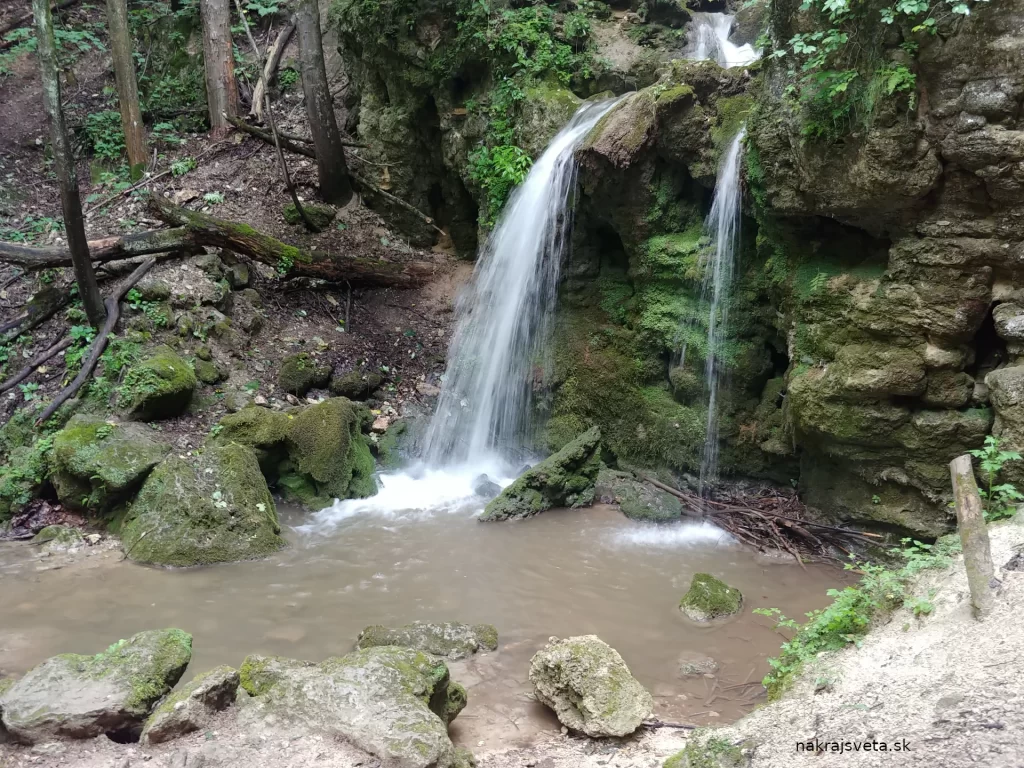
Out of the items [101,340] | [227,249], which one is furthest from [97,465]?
[227,249]

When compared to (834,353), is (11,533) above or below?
below

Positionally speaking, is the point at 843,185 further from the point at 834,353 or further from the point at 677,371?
the point at 677,371

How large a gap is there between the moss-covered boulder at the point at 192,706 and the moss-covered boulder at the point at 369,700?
0.39 feet

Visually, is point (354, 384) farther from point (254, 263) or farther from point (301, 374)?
point (254, 263)

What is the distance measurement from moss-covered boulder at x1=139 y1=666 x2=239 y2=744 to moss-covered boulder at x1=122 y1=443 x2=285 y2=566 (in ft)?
8.69

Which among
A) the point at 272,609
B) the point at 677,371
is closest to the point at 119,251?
the point at 272,609

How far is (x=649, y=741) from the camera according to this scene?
330 centimetres

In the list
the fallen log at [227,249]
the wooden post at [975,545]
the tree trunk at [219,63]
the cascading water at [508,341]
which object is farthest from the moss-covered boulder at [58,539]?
the tree trunk at [219,63]

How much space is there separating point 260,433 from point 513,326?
333 cm

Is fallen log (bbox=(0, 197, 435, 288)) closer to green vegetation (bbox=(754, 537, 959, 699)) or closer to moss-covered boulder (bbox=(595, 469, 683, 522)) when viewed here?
moss-covered boulder (bbox=(595, 469, 683, 522))

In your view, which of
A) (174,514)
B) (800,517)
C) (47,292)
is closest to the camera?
(174,514)

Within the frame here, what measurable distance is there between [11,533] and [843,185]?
7.47m

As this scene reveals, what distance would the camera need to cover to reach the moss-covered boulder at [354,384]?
827 cm

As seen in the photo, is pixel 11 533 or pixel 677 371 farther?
pixel 677 371
